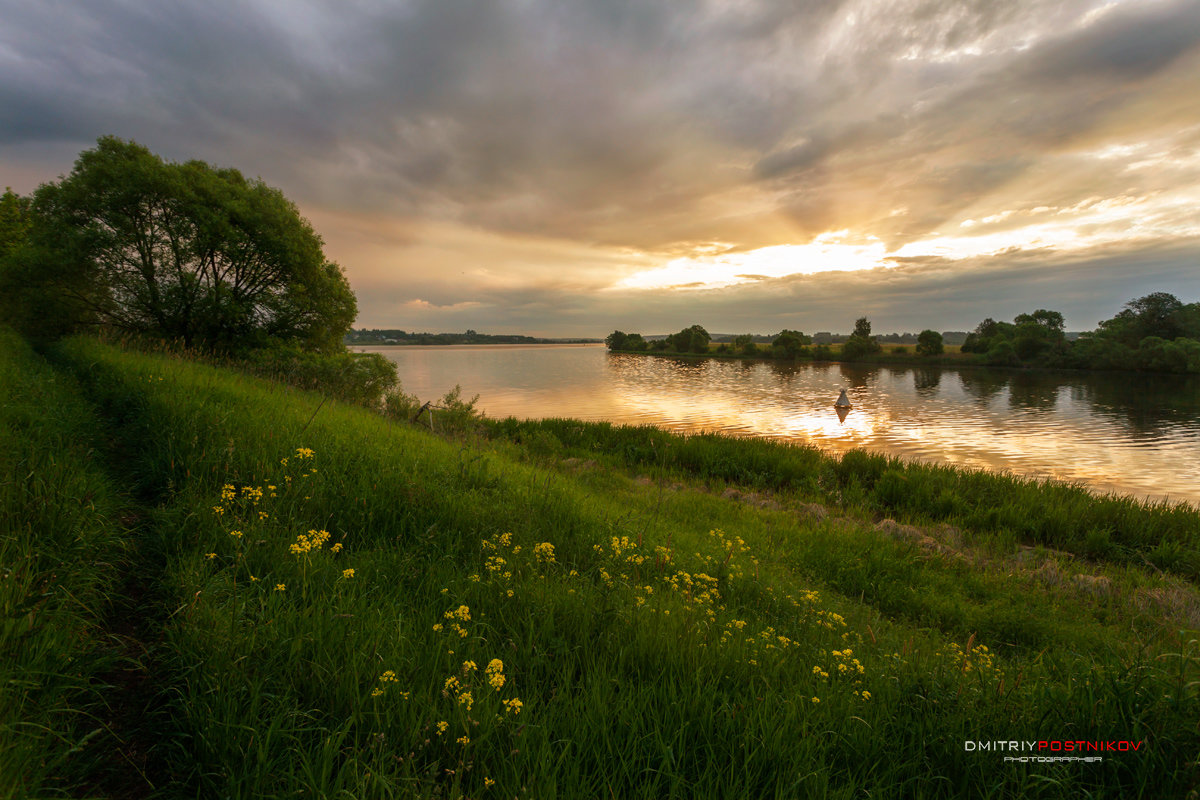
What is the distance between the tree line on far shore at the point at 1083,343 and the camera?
56281mm

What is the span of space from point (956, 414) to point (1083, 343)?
56.6m

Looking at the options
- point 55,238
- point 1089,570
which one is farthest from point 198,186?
point 1089,570

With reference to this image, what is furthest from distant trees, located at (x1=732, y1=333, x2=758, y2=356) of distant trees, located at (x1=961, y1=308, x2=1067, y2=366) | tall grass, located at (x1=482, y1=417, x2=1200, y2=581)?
tall grass, located at (x1=482, y1=417, x2=1200, y2=581)

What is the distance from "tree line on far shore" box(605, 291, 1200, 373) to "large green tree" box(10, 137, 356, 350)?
294ft

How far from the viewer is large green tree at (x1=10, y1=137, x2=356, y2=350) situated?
67.8 feet

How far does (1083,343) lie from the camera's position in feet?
218

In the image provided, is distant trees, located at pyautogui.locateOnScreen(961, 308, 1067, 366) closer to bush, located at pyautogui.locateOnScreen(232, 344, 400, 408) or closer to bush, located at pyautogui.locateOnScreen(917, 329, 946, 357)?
bush, located at pyautogui.locateOnScreen(917, 329, 946, 357)

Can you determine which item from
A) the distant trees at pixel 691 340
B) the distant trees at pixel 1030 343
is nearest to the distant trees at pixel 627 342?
the distant trees at pixel 691 340

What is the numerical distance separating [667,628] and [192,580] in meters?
3.32

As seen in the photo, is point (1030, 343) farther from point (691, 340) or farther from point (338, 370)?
point (338, 370)

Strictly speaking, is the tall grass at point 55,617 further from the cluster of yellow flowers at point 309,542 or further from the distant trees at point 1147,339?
the distant trees at point 1147,339

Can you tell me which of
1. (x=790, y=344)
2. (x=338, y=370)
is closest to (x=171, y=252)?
(x=338, y=370)

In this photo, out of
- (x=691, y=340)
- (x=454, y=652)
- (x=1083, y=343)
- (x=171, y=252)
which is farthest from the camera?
(x=691, y=340)

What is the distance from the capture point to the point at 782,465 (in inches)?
599
